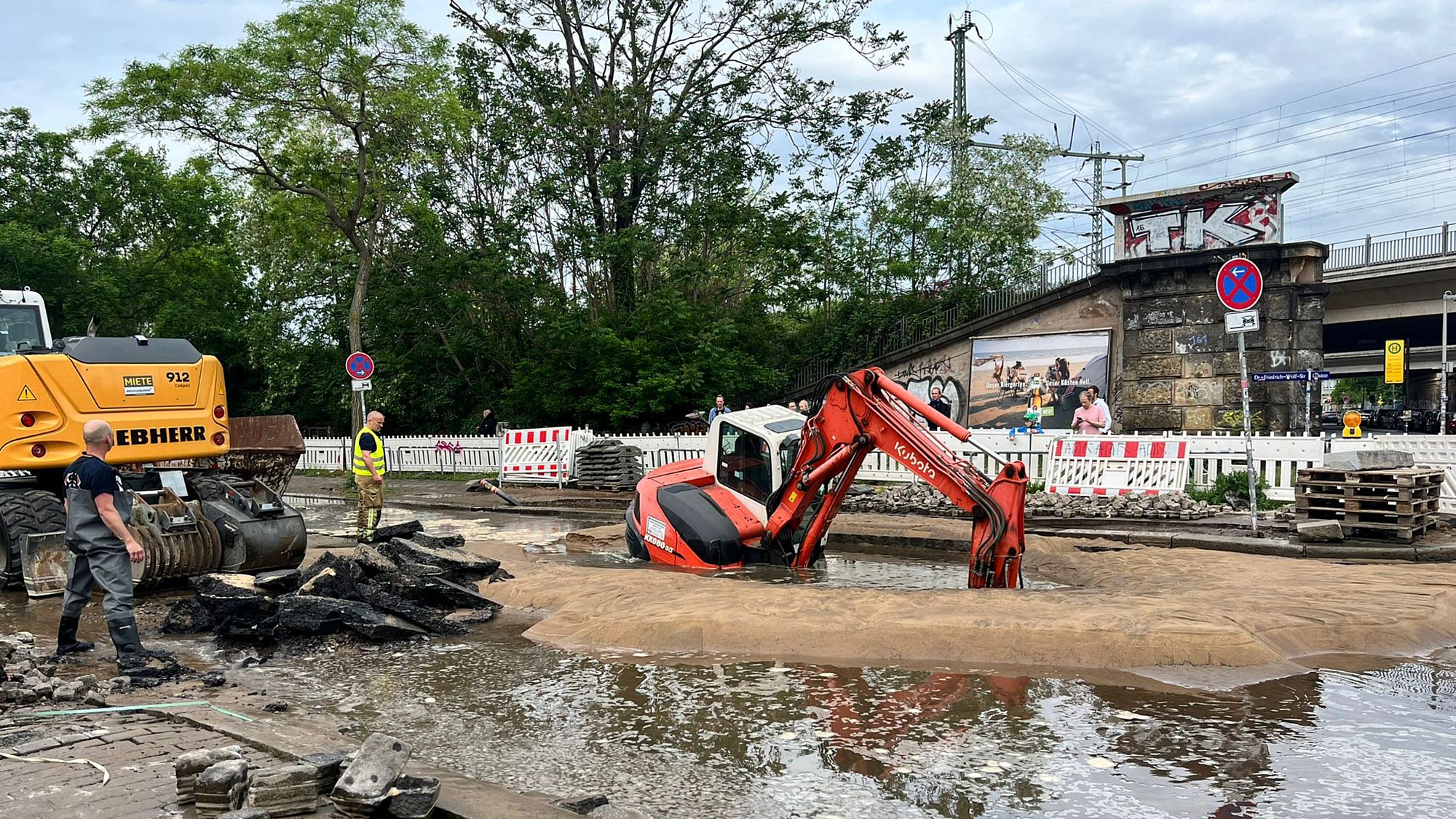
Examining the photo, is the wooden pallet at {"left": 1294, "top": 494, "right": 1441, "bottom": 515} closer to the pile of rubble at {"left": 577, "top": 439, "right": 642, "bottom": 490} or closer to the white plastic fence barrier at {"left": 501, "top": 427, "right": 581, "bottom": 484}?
the pile of rubble at {"left": 577, "top": 439, "right": 642, "bottom": 490}

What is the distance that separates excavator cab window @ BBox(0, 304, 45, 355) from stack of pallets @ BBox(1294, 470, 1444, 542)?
593 inches

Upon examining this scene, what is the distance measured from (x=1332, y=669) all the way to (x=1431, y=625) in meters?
1.49

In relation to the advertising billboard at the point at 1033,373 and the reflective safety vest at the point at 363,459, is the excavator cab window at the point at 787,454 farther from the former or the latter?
the advertising billboard at the point at 1033,373

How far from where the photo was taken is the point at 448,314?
1223 inches

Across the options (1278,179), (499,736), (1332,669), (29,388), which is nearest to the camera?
(499,736)

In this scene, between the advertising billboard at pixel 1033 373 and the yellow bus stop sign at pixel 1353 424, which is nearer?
the yellow bus stop sign at pixel 1353 424

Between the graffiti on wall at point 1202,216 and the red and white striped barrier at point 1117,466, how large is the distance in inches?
455

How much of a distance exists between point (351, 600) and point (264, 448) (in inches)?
197

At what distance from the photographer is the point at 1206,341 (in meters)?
24.9

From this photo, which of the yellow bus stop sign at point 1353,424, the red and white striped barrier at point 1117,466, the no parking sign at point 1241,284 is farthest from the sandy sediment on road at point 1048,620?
the yellow bus stop sign at point 1353,424

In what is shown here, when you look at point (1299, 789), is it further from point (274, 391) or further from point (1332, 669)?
point (274, 391)

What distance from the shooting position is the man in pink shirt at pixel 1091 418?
60.0 feet

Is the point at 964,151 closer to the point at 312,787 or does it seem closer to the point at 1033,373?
the point at 1033,373

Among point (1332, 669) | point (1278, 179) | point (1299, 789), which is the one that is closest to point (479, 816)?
point (1299, 789)
